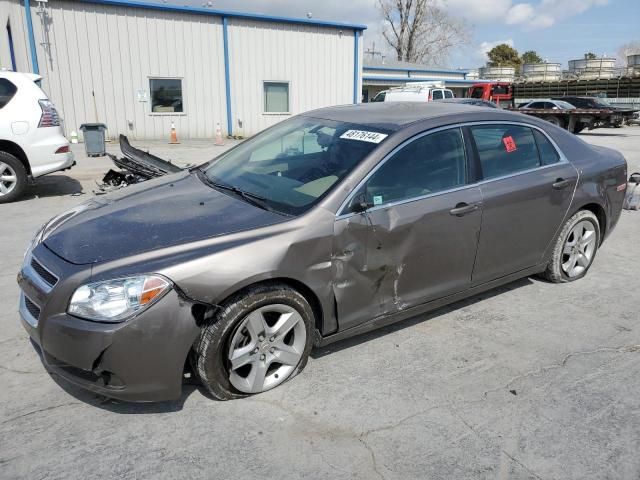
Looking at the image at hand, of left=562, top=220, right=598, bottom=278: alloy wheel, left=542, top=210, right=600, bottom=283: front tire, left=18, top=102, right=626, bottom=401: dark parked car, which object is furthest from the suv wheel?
left=562, top=220, right=598, bottom=278: alloy wheel

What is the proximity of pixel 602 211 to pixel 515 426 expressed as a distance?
9.26 feet

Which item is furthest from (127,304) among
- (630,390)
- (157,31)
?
(157,31)

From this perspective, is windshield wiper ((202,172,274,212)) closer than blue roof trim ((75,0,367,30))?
Yes

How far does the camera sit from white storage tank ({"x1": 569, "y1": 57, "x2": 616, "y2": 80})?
39.1 metres

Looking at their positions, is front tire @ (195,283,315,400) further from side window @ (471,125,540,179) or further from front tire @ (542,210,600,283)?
front tire @ (542,210,600,283)

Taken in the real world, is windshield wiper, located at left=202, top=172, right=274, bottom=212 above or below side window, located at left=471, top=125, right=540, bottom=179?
below

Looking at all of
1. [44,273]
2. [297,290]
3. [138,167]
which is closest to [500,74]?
[138,167]

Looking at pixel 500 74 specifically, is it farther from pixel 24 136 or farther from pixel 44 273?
pixel 44 273

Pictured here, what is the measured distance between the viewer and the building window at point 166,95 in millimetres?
17453

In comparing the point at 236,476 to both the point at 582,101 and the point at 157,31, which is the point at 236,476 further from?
the point at 582,101

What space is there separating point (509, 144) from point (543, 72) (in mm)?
44678

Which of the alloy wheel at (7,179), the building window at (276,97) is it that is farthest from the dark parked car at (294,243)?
the building window at (276,97)

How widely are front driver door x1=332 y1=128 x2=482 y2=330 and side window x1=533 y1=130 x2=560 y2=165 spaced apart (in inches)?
37.6

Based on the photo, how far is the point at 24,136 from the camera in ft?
24.9
